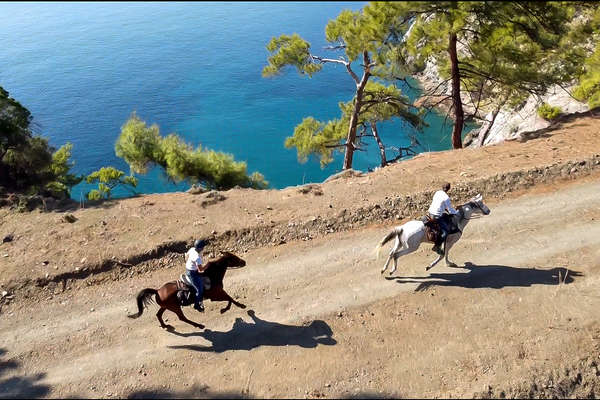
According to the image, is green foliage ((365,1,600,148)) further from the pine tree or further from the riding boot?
the riding boot

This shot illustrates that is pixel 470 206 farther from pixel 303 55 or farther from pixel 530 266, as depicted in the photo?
pixel 303 55

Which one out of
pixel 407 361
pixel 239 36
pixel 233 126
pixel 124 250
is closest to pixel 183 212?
pixel 124 250

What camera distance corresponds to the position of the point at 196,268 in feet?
30.3

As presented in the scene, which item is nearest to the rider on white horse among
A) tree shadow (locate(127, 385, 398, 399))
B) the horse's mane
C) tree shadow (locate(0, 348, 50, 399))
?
tree shadow (locate(127, 385, 398, 399))

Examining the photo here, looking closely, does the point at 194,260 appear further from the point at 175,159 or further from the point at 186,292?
the point at 175,159

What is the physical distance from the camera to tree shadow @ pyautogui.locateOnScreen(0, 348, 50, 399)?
339 inches

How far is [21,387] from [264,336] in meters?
5.35

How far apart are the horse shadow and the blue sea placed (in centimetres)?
1847

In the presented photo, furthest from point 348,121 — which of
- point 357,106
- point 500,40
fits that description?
point 500,40

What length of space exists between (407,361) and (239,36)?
61.3m

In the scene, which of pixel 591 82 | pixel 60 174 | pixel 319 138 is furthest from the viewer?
pixel 319 138

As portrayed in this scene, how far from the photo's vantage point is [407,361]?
8812 millimetres

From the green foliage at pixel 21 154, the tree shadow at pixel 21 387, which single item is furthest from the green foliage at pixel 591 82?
the green foliage at pixel 21 154

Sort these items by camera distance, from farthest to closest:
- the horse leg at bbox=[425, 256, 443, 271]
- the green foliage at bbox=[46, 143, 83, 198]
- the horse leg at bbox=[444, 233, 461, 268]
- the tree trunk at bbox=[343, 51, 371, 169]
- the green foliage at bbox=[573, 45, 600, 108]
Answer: the green foliage at bbox=[46, 143, 83, 198] < the tree trunk at bbox=[343, 51, 371, 169] < the green foliage at bbox=[573, 45, 600, 108] < the horse leg at bbox=[425, 256, 443, 271] < the horse leg at bbox=[444, 233, 461, 268]
